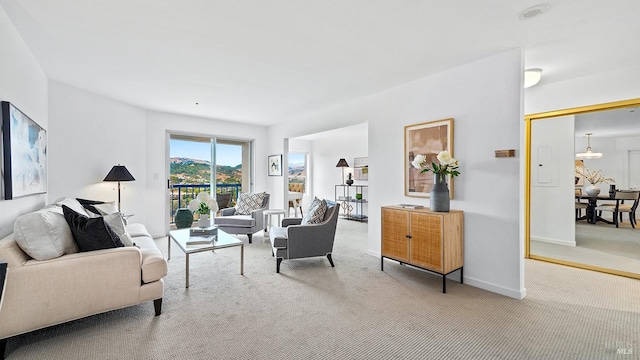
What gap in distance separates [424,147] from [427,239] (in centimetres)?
118

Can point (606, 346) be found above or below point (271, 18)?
below

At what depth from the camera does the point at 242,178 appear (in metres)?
6.81

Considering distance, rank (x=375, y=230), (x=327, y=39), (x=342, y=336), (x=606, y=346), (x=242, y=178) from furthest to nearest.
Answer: (x=242, y=178) < (x=375, y=230) < (x=327, y=39) < (x=342, y=336) < (x=606, y=346)

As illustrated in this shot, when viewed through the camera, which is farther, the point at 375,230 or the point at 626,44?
the point at 375,230

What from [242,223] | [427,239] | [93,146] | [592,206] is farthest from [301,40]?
[592,206]

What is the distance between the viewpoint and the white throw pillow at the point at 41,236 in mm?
1958

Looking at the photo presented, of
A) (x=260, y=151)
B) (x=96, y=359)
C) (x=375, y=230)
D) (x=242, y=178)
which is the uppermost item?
(x=260, y=151)

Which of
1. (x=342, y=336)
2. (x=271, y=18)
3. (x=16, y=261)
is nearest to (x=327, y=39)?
(x=271, y=18)

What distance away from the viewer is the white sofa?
1841 mm

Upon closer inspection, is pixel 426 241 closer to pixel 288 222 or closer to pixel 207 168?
pixel 288 222

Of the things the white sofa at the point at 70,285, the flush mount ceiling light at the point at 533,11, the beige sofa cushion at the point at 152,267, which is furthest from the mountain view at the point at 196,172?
the flush mount ceiling light at the point at 533,11

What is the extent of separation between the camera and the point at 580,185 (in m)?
4.35

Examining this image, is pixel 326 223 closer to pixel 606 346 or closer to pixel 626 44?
pixel 606 346

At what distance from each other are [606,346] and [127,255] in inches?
141
